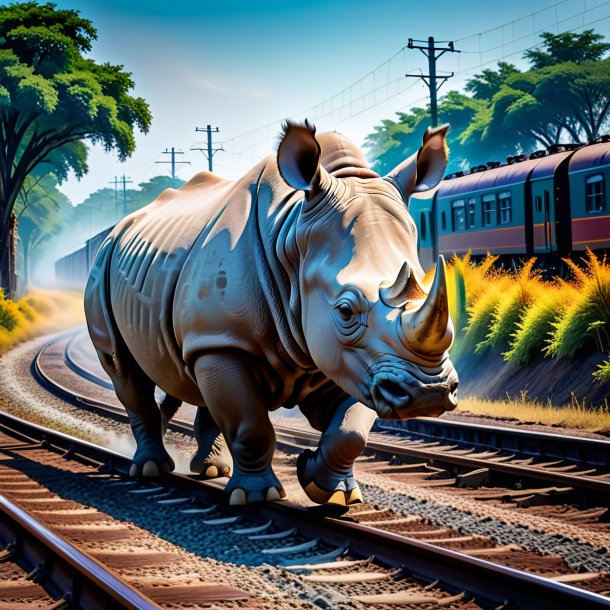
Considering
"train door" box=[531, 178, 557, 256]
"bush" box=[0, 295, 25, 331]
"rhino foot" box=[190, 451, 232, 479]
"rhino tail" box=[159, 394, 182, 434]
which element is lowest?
"rhino foot" box=[190, 451, 232, 479]

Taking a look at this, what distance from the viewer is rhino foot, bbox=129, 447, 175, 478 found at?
712 cm

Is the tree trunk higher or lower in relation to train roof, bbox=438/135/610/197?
lower

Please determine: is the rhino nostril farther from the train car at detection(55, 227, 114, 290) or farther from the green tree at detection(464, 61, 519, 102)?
the green tree at detection(464, 61, 519, 102)

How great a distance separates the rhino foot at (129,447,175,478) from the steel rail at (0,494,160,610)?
5.45 ft

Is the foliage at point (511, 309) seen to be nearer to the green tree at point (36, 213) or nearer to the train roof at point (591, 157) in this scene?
the train roof at point (591, 157)

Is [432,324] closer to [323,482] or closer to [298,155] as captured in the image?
[298,155]

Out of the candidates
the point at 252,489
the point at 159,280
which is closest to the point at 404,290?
the point at 252,489

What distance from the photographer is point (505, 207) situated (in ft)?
74.9

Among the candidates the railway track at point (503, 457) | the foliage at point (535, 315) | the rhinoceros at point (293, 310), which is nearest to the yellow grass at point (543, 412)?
the foliage at point (535, 315)

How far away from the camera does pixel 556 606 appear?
3.71 meters

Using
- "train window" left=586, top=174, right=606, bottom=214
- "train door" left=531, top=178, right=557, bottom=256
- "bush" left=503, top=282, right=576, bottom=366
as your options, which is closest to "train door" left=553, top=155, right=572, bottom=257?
"train door" left=531, top=178, right=557, bottom=256

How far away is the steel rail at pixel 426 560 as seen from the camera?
3.77m

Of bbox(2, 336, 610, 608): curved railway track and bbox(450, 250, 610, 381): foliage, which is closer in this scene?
bbox(2, 336, 610, 608): curved railway track

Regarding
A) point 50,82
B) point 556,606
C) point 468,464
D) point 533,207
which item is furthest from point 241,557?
point 50,82
